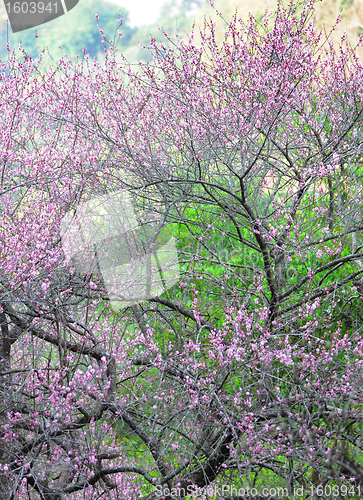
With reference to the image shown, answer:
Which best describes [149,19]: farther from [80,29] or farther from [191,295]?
[191,295]

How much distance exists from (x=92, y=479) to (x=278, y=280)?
8.22 ft

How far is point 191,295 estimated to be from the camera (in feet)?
16.1

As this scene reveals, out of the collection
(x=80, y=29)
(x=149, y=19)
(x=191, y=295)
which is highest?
(x=80, y=29)

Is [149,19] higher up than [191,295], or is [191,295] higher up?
[149,19]

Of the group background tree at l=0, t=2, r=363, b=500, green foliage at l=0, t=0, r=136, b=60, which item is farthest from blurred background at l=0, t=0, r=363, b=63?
background tree at l=0, t=2, r=363, b=500

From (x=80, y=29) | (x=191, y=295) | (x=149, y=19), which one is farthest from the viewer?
(x=80, y=29)

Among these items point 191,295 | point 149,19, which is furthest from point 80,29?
point 191,295

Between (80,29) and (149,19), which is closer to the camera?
(149,19)

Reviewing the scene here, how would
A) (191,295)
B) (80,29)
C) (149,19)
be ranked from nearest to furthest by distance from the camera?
1. (191,295)
2. (149,19)
3. (80,29)

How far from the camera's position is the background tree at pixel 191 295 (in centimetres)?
349

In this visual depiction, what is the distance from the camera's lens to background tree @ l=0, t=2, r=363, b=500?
11.4 feet

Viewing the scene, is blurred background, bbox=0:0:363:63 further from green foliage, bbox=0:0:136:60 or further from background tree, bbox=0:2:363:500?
background tree, bbox=0:2:363:500

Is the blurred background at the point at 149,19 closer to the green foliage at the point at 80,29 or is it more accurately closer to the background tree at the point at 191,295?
the green foliage at the point at 80,29

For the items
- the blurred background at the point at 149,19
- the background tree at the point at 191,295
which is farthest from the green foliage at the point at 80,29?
the background tree at the point at 191,295
